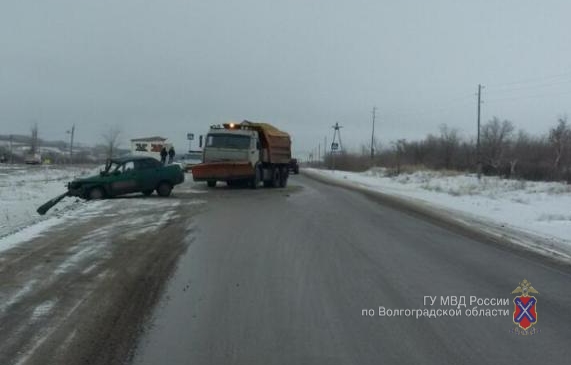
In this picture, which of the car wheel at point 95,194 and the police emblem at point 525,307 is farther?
the car wheel at point 95,194

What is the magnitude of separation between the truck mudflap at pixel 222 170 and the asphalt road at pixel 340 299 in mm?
13147

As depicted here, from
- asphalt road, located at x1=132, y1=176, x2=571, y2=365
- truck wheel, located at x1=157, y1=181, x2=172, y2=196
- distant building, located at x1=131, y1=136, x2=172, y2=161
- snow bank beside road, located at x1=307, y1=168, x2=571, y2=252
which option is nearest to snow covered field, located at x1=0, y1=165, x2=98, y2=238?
truck wheel, located at x1=157, y1=181, x2=172, y2=196

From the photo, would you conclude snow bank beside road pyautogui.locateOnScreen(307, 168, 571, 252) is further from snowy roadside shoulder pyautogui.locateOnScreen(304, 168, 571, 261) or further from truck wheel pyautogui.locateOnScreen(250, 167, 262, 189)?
truck wheel pyautogui.locateOnScreen(250, 167, 262, 189)

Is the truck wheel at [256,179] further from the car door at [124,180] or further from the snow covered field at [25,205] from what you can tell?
the snow covered field at [25,205]

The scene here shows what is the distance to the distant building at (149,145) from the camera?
46000 millimetres

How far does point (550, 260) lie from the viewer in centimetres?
1025

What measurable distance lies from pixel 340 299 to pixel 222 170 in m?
19.7

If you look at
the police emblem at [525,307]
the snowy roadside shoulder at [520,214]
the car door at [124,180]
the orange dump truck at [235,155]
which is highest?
the orange dump truck at [235,155]

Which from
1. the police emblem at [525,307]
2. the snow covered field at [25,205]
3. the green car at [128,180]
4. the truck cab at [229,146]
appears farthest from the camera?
the truck cab at [229,146]

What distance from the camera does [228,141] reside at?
2683 cm

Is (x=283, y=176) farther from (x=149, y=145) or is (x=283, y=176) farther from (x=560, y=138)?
(x=560, y=138)

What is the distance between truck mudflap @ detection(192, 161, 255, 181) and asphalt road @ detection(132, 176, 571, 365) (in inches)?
518

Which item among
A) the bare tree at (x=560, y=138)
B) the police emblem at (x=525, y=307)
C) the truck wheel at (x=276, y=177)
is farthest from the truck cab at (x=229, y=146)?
the bare tree at (x=560, y=138)

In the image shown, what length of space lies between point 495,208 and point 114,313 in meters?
17.7
